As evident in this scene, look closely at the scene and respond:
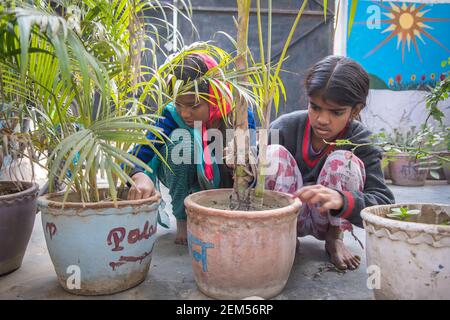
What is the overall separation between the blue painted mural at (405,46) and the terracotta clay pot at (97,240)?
349cm

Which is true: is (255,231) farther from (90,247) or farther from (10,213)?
(10,213)

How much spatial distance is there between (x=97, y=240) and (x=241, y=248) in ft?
1.28

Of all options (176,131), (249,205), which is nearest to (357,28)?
(176,131)

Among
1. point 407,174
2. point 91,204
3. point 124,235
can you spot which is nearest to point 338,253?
point 124,235

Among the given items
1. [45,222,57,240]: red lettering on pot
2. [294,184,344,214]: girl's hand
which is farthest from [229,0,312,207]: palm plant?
[45,222,57,240]: red lettering on pot

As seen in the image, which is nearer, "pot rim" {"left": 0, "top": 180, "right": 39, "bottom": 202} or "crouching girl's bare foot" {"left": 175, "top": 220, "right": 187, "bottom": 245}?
Answer: "pot rim" {"left": 0, "top": 180, "right": 39, "bottom": 202}

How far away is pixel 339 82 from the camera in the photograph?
1.26 m

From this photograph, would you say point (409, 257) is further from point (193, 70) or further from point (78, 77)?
point (78, 77)

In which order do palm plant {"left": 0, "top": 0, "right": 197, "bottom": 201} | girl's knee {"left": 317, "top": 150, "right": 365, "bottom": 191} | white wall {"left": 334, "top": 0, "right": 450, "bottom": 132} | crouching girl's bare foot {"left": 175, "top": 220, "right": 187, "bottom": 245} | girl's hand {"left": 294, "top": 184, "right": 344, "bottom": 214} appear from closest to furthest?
palm plant {"left": 0, "top": 0, "right": 197, "bottom": 201}
girl's hand {"left": 294, "top": 184, "right": 344, "bottom": 214}
girl's knee {"left": 317, "top": 150, "right": 365, "bottom": 191}
crouching girl's bare foot {"left": 175, "top": 220, "right": 187, "bottom": 245}
white wall {"left": 334, "top": 0, "right": 450, "bottom": 132}

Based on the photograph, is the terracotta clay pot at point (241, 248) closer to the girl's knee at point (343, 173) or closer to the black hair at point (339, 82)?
the girl's knee at point (343, 173)

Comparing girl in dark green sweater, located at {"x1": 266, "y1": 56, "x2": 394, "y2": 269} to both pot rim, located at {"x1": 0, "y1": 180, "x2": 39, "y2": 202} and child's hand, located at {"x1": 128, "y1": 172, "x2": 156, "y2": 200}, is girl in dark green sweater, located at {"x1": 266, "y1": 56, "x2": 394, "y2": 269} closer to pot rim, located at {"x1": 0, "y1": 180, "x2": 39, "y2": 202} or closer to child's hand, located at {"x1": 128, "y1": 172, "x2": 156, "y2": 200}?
child's hand, located at {"x1": 128, "y1": 172, "x2": 156, "y2": 200}

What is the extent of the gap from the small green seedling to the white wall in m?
3.07

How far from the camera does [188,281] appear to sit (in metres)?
1.21

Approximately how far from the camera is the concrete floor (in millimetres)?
1112
